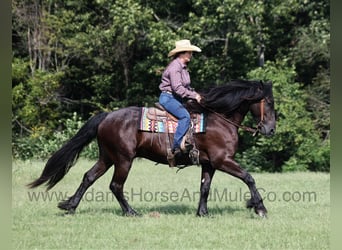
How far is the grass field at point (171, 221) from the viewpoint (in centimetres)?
518

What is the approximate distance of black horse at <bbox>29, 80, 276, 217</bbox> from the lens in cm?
716

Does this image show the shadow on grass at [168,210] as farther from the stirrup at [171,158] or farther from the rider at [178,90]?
the rider at [178,90]

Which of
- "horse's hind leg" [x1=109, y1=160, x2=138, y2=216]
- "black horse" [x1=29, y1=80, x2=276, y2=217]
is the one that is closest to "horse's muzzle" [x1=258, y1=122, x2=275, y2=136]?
"black horse" [x1=29, y1=80, x2=276, y2=217]

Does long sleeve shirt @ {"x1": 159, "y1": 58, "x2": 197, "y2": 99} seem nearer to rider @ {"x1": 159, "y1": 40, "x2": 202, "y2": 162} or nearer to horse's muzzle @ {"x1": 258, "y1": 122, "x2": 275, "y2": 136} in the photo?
rider @ {"x1": 159, "y1": 40, "x2": 202, "y2": 162}

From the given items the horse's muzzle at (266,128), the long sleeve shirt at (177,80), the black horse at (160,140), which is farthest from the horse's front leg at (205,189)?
the long sleeve shirt at (177,80)

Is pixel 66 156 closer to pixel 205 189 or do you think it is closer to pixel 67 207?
pixel 67 207

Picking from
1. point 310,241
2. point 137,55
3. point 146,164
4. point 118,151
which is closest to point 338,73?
point 310,241

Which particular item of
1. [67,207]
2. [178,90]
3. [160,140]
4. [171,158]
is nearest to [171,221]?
[171,158]

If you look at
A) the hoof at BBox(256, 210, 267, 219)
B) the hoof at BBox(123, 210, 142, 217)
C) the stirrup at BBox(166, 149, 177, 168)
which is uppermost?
the stirrup at BBox(166, 149, 177, 168)

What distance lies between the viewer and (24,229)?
593 centimetres

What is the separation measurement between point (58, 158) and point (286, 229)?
3075 millimetres

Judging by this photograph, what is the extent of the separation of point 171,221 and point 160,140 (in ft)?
3.74

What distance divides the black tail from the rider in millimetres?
986

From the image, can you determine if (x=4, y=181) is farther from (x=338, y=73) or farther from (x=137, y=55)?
(x=137, y=55)
